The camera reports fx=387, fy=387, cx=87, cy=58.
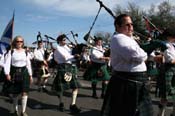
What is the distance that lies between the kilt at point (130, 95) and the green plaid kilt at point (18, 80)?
3.37 meters

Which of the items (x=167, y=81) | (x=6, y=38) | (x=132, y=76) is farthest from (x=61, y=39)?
(x=132, y=76)

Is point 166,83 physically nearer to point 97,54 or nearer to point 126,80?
point 126,80

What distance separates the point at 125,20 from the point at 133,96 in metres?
0.93

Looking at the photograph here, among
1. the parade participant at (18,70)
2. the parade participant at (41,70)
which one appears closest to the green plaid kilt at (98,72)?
the parade participant at (41,70)

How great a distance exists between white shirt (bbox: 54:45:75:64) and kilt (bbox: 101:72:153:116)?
4.00m

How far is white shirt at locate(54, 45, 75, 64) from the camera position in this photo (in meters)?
8.75

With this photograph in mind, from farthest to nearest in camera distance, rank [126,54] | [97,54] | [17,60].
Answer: [97,54], [17,60], [126,54]

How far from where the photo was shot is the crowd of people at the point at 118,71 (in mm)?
4672

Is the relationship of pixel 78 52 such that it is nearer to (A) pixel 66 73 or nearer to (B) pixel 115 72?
(A) pixel 66 73

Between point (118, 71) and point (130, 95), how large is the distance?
1.08 feet

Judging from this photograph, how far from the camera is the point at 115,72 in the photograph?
4828mm

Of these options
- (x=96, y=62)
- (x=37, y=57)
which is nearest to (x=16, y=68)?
(x=96, y=62)

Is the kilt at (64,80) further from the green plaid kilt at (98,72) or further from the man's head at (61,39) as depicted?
the green plaid kilt at (98,72)

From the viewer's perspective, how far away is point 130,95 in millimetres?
4742
